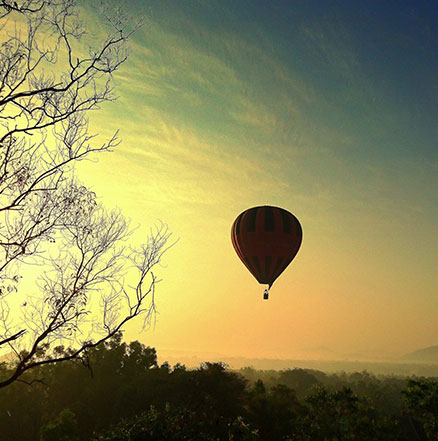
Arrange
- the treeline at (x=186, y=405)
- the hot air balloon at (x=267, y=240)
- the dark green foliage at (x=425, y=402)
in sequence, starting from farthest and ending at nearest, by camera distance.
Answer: the hot air balloon at (x=267, y=240), the dark green foliage at (x=425, y=402), the treeline at (x=186, y=405)

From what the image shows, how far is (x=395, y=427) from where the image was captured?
116 feet

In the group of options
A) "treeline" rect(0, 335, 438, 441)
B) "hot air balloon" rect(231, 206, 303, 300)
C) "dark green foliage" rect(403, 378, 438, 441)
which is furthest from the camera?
"hot air balloon" rect(231, 206, 303, 300)

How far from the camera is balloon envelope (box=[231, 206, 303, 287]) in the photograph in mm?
35844

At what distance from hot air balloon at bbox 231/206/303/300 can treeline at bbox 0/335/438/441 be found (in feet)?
34.5

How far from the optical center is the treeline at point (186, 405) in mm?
32819

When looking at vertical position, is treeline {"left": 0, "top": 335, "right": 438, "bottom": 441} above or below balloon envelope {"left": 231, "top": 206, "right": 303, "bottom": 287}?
below

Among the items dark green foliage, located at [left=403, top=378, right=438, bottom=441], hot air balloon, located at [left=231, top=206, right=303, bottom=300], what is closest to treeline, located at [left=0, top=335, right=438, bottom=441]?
dark green foliage, located at [left=403, top=378, right=438, bottom=441]

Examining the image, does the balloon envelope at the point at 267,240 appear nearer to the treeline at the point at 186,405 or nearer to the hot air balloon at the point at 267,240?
the hot air balloon at the point at 267,240

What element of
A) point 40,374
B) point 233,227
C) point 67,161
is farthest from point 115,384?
point 67,161

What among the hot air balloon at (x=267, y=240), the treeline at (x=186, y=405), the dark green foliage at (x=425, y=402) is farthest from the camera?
the hot air balloon at (x=267, y=240)

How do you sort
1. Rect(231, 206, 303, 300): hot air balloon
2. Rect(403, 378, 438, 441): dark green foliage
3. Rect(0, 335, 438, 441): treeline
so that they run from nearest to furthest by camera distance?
Rect(0, 335, 438, 441): treeline < Rect(403, 378, 438, 441): dark green foliage < Rect(231, 206, 303, 300): hot air balloon

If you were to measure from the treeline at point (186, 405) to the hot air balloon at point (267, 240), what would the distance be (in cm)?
1053

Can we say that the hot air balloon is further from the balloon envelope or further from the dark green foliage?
the dark green foliage

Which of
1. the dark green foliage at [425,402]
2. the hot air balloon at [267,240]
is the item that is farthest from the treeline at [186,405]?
the hot air balloon at [267,240]
